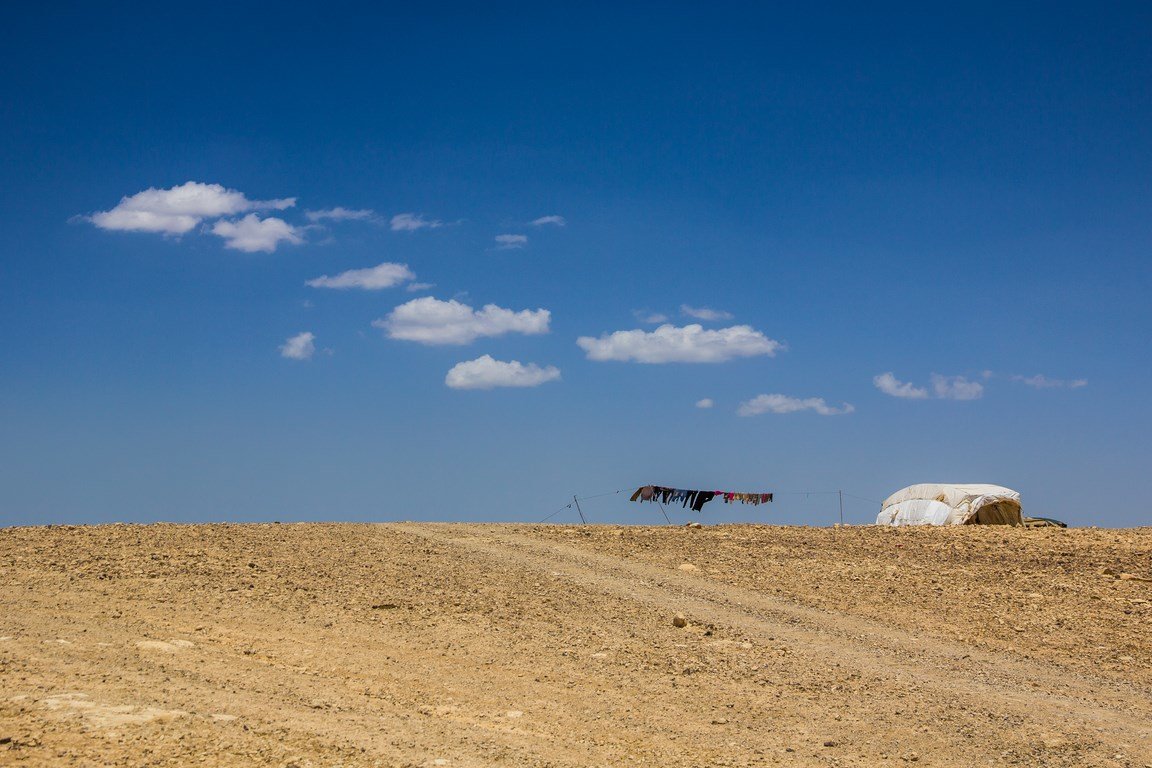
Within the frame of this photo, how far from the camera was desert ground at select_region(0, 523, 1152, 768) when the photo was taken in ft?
28.7

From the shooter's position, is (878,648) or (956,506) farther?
(956,506)

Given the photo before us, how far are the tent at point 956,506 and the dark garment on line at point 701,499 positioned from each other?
5350 mm

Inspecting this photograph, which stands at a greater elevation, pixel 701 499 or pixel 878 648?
pixel 701 499

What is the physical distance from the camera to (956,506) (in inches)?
1047

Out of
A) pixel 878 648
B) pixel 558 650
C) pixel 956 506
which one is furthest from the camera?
pixel 956 506

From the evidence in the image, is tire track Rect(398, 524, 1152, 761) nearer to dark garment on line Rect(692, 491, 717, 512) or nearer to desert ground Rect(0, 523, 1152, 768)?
desert ground Rect(0, 523, 1152, 768)

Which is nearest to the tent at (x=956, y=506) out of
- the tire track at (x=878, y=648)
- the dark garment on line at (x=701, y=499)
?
the dark garment on line at (x=701, y=499)

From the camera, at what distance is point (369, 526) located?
21.2 meters

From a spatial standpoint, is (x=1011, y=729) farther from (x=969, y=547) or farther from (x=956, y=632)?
(x=969, y=547)

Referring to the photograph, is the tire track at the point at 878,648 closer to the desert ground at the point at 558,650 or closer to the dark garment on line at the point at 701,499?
the desert ground at the point at 558,650

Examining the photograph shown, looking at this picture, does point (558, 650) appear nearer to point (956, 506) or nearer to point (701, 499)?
point (701, 499)

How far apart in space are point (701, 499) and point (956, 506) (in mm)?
7100

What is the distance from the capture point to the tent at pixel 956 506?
2617 centimetres

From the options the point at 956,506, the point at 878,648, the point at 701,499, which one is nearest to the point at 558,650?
the point at 878,648
